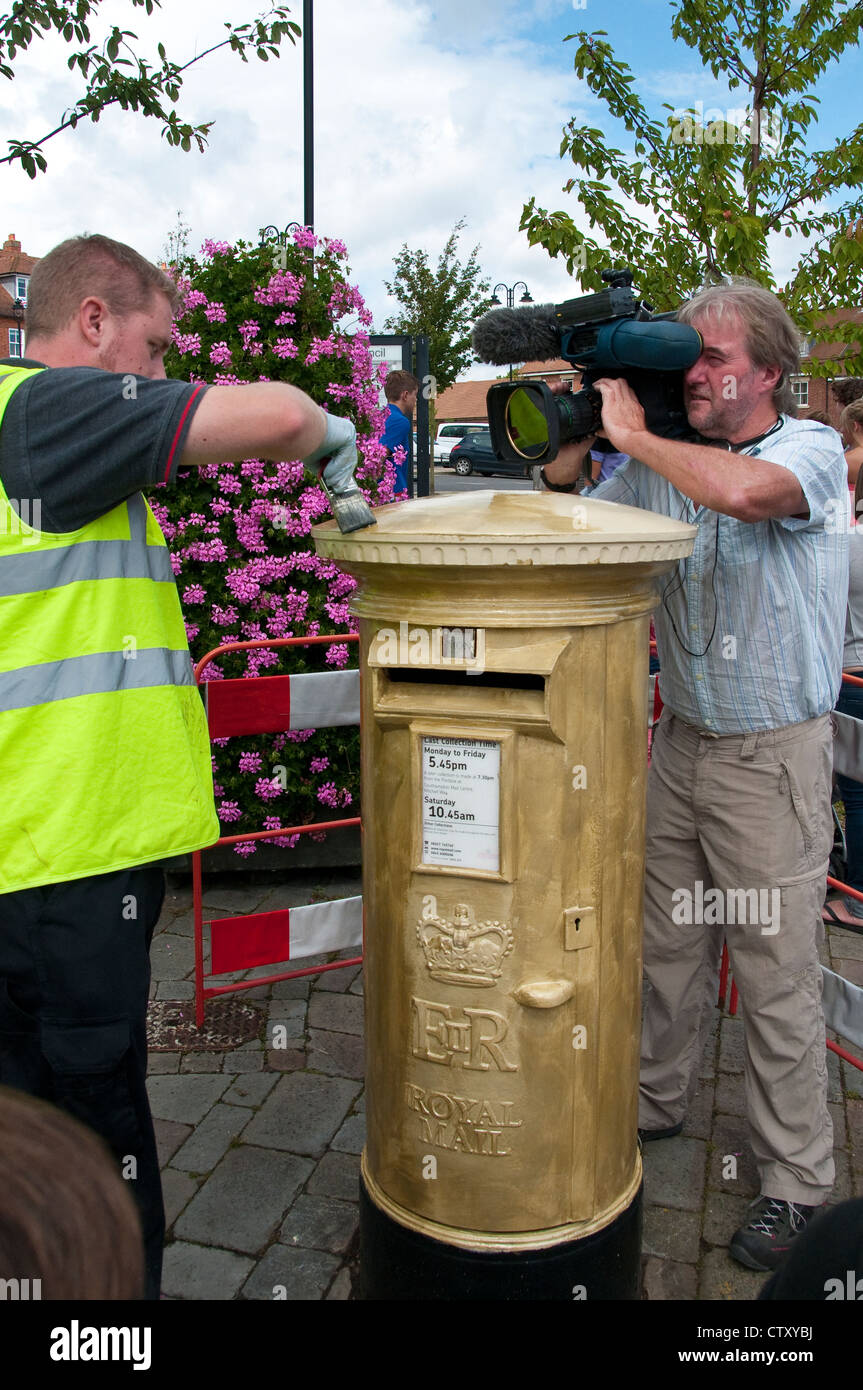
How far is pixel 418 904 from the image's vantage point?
6.70 ft

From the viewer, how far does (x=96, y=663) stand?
75.2 inches

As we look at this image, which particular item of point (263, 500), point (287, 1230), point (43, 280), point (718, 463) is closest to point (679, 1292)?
point (287, 1230)

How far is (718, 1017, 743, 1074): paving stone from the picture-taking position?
135 inches

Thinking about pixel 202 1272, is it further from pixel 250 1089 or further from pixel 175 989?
pixel 175 989

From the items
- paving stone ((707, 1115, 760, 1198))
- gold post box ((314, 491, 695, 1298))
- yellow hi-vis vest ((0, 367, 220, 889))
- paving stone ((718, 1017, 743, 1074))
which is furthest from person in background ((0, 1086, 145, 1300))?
paving stone ((718, 1017, 743, 1074))

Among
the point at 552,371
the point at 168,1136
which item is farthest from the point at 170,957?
the point at 552,371

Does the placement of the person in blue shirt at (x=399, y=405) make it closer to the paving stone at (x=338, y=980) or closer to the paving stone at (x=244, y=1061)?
the paving stone at (x=338, y=980)

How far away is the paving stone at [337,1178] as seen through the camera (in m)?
2.81

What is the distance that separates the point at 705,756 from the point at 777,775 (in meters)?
0.18

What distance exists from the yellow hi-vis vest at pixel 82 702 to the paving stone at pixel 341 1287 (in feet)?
3.99

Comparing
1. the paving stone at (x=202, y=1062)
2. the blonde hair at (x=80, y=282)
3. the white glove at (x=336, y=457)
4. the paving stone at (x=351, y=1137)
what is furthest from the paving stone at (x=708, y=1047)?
the blonde hair at (x=80, y=282)

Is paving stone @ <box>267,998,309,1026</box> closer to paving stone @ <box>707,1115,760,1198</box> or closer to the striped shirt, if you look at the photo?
paving stone @ <box>707,1115,760,1198</box>

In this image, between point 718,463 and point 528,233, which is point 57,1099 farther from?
point 528,233

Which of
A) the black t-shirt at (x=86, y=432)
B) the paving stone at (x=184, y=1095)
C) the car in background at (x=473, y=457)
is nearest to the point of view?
the black t-shirt at (x=86, y=432)
